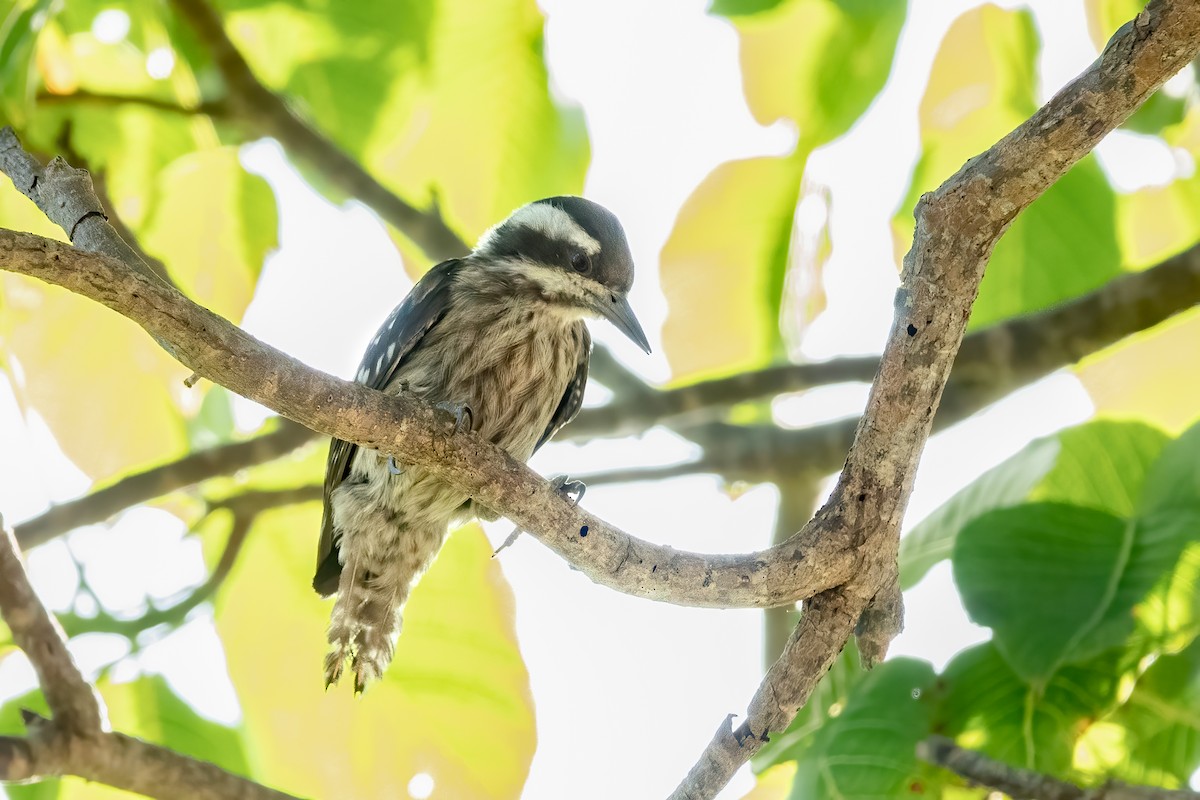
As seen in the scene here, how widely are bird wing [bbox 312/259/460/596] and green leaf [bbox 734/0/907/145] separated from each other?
128cm

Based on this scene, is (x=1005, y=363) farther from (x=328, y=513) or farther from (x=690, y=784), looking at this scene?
(x=328, y=513)

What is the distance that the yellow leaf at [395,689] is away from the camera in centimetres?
396

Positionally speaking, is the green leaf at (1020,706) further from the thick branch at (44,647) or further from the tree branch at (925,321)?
the thick branch at (44,647)

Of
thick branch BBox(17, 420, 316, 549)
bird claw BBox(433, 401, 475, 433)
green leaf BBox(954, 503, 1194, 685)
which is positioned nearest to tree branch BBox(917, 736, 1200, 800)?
green leaf BBox(954, 503, 1194, 685)

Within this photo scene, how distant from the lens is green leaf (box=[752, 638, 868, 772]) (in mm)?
3676

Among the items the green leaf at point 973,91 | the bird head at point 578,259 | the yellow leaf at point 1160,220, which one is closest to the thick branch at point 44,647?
the bird head at point 578,259

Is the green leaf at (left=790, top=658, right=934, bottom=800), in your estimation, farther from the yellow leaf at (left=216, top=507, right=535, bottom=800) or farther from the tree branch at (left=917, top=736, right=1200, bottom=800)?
the yellow leaf at (left=216, top=507, right=535, bottom=800)

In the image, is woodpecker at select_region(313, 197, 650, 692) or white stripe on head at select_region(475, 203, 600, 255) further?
white stripe on head at select_region(475, 203, 600, 255)

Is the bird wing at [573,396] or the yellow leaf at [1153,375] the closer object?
the yellow leaf at [1153,375]

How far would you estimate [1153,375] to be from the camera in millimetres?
4344

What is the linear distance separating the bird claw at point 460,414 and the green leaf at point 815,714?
4.30 feet

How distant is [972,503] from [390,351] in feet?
6.73

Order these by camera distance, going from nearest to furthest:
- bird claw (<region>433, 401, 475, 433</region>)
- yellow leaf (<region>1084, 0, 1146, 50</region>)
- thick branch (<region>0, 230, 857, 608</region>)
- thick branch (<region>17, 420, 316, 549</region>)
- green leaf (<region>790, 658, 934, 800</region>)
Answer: thick branch (<region>0, 230, 857, 608</region>), bird claw (<region>433, 401, 475, 433</region>), green leaf (<region>790, 658, 934, 800</region>), yellow leaf (<region>1084, 0, 1146, 50</region>), thick branch (<region>17, 420, 316, 549</region>)

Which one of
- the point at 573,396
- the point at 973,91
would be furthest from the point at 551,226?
the point at 973,91
